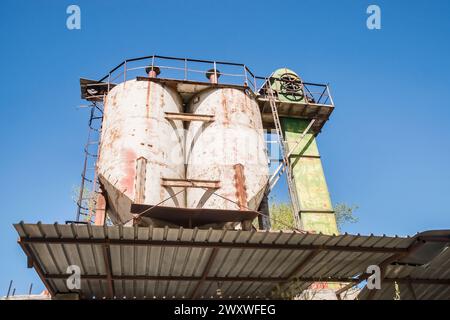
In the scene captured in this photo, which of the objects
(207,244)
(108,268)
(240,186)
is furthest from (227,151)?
(108,268)

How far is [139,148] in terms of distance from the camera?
34.2 feet

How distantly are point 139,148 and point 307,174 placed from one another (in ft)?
26.4

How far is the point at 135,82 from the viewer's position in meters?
12.2

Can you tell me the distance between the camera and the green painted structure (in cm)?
1438

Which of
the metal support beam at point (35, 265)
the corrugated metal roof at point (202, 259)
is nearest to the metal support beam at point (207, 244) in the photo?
the corrugated metal roof at point (202, 259)

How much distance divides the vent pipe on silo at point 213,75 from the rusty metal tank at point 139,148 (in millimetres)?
1852

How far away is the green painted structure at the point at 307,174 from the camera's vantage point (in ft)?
47.2

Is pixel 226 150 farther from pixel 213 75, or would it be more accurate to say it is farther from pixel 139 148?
pixel 213 75

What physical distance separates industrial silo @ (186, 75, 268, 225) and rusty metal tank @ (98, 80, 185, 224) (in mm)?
511

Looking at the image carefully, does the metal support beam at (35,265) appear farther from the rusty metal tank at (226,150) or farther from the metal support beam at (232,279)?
the rusty metal tank at (226,150)
